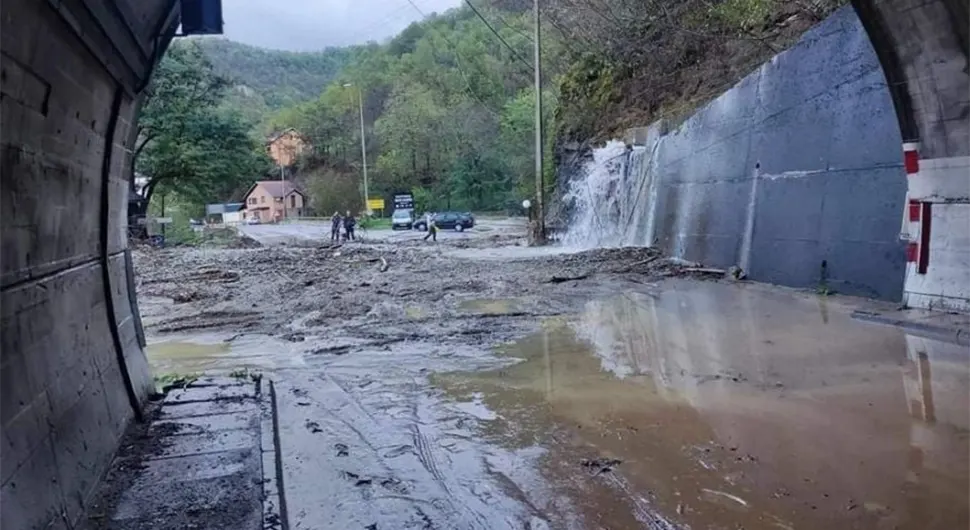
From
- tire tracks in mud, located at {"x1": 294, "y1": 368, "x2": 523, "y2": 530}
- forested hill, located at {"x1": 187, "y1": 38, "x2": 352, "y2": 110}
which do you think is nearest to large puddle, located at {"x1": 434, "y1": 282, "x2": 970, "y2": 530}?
tire tracks in mud, located at {"x1": 294, "y1": 368, "x2": 523, "y2": 530}

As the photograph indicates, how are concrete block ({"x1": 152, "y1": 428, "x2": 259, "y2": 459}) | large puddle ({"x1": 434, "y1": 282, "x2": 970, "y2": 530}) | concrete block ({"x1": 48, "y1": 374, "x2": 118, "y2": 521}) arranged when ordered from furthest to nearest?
concrete block ({"x1": 152, "y1": 428, "x2": 259, "y2": 459}) < large puddle ({"x1": 434, "y1": 282, "x2": 970, "y2": 530}) < concrete block ({"x1": 48, "y1": 374, "x2": 118, "y2": 521})

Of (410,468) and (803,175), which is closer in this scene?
(410,468)

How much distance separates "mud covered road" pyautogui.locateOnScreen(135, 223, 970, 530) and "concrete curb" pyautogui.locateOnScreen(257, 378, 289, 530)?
0.27ft

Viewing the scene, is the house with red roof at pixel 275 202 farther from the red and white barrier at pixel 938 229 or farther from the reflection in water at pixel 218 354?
the red and white barrier at pixel 938 229

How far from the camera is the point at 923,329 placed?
7.40 metres

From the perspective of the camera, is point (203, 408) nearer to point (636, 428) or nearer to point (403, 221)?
point (636, 428)

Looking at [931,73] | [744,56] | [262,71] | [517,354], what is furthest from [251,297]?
[262,71]

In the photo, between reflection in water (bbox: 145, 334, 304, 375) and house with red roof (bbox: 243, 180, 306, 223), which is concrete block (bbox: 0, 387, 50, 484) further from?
house with red roof (bbox: 243, 180, 306, 223)

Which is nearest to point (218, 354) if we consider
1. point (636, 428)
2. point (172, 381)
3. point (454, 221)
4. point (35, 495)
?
point (172, 381)

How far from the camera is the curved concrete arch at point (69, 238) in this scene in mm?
2963

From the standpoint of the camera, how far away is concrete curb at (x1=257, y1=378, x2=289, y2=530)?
12.2ft

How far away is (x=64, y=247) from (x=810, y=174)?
10189mm

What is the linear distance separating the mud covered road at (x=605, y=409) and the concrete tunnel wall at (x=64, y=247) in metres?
1.19

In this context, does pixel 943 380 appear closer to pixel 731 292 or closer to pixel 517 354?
pixel 517 354
